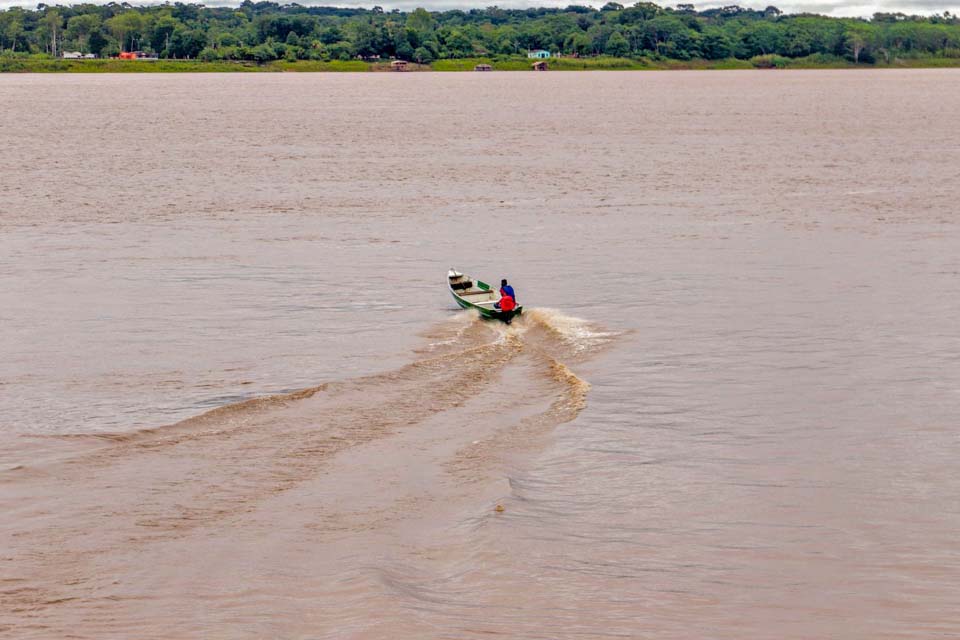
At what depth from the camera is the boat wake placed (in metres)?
19.0

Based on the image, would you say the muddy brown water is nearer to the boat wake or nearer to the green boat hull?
the boat wake

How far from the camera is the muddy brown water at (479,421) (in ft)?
58.2

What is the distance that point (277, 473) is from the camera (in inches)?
891

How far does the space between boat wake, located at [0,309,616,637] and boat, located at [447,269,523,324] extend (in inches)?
189

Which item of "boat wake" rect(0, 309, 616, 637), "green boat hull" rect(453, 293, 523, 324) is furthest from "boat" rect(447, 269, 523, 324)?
"boat wake" rect(0, 309, 616, 637)

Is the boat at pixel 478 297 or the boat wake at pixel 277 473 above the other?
the boat at pixel 478 297

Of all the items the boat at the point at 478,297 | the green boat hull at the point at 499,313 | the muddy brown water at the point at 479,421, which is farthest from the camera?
the boat at the point at 478,297

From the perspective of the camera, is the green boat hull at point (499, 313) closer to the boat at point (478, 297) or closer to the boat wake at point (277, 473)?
the boat at point (478, 297)

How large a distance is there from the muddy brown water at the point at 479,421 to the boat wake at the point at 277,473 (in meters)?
0.08

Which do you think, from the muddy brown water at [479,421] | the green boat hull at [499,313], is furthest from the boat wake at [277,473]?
the green boat hull at [499,313]

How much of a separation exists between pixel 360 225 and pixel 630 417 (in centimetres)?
3208

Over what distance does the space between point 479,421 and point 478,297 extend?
489 inches

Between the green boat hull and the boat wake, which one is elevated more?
the green boat hull

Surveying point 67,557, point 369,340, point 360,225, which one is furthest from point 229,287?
point 67,557
